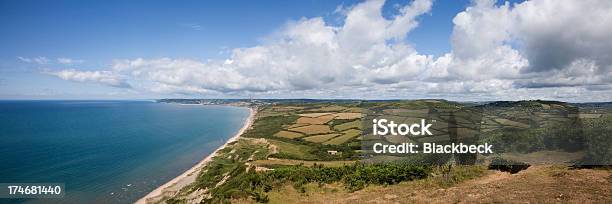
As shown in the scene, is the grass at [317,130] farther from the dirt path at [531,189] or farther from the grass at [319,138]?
the dirt path at [531,189]

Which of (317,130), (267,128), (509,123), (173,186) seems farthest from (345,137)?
(509,123)

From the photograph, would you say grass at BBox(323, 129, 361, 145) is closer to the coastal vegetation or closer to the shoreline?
the shoreline

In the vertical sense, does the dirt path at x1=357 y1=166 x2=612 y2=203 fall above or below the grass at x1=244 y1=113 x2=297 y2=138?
above

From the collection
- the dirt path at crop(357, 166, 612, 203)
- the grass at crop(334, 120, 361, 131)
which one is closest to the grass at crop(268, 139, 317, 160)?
the grass at crop(334, 120, 361, 131)

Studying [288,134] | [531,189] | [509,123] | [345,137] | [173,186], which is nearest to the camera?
[531,189]

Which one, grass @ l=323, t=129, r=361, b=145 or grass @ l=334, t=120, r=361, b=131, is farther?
grass @ l=334, t=120, r=361, b=131

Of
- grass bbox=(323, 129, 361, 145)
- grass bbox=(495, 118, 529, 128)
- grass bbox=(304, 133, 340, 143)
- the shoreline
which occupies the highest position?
grass bbox=(495, 118, 529, 128)

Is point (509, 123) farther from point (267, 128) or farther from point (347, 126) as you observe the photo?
point (267, 128)

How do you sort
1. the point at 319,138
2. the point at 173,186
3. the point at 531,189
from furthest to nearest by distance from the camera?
the point at 319,138 < the point at 173,186 < the point at 531,189

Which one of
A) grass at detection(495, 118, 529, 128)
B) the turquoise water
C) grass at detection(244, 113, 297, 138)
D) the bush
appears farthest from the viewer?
grass at detection(244, 113, 297, 138)

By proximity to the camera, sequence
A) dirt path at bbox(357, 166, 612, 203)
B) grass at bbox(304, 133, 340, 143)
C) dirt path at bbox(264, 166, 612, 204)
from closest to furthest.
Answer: dirt path at bbox(357, 166, 612, 203)
dirt path at bbox(264, 166, 612, 204)
grass at bbox(304, 133, 340, 143)

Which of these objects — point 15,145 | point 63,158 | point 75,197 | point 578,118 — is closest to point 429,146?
point 578,118

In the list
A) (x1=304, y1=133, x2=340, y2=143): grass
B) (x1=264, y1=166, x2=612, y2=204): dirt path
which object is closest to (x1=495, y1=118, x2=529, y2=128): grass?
(x1=264, y1=166, x2=612, y2=204): dirt path
